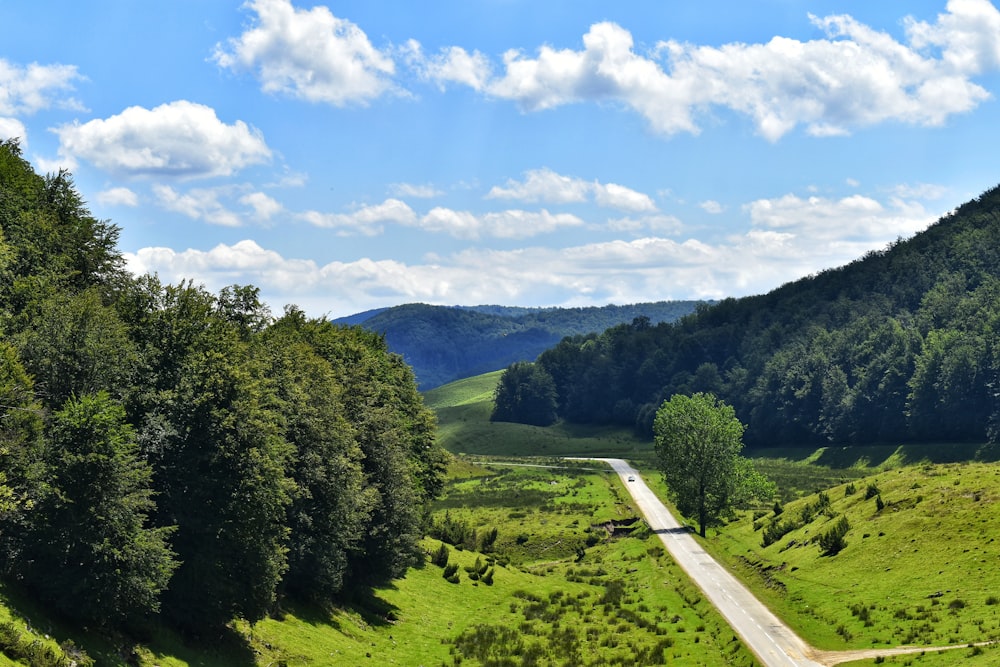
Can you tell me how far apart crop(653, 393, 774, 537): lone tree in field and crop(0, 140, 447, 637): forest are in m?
38.2

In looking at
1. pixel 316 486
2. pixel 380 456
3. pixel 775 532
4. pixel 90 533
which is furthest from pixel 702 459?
pixel 90 533

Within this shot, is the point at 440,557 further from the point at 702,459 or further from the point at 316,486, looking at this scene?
the point at 702,459

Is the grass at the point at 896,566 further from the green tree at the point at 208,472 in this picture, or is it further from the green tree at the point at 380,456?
the green tree at the point at 208,472

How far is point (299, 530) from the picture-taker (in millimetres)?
45406

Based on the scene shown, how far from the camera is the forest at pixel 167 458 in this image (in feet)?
96.1

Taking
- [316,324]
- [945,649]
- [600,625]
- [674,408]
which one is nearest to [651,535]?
[674,408]

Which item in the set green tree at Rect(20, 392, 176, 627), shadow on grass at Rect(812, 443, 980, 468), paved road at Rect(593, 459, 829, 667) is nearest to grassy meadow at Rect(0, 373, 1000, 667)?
paved road at Rect(593, 459, 829, 667)

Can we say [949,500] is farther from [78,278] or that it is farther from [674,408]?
[78,278]

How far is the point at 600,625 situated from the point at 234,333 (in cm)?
2974

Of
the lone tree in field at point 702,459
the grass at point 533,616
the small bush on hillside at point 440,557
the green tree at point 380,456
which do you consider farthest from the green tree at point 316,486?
the lone tree in field at point 702,459

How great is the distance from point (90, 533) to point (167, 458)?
7564 millimetres

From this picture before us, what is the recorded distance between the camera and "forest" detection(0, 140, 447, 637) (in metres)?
29.3

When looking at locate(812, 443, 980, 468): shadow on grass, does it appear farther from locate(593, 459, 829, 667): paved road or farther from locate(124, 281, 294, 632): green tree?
locate(124, 281, 294, 632): green tree

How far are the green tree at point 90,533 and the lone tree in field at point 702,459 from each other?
6632cm
